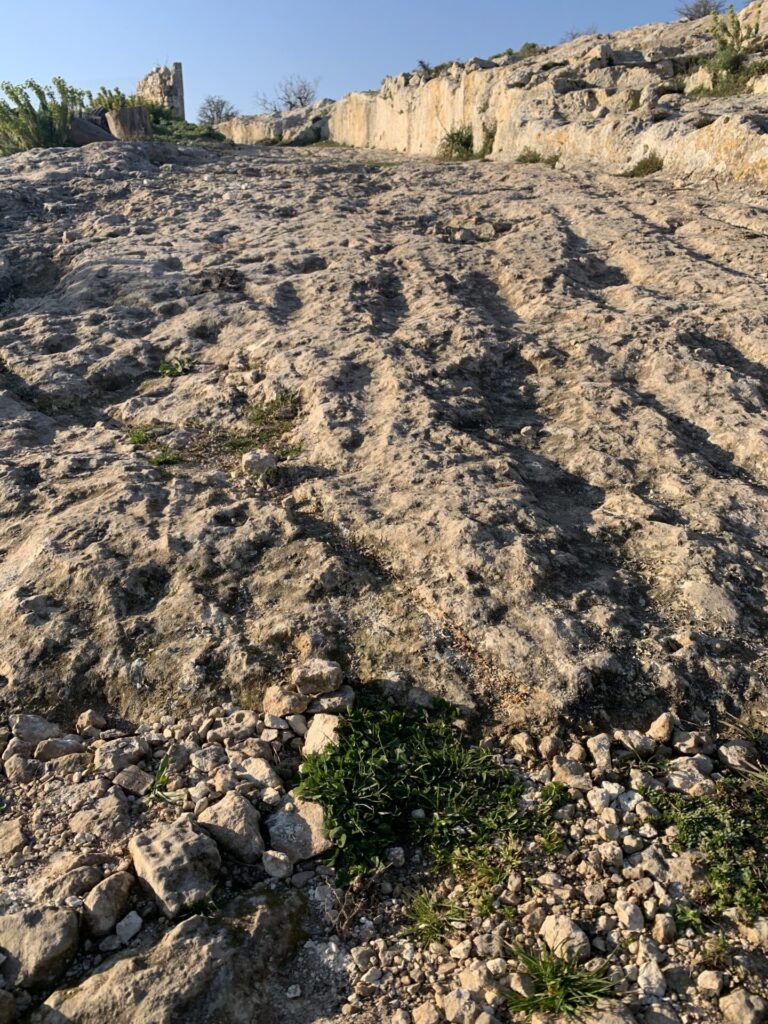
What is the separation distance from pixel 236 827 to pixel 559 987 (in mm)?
1284

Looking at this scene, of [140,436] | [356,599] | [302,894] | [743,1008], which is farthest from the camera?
[140,436]

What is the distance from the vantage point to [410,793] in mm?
2971

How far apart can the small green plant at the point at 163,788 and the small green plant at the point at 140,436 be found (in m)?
2.58

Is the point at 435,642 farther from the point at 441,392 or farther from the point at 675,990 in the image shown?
the point at 441,392

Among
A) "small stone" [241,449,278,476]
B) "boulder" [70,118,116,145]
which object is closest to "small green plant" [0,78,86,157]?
"boulder" [70,118,116,145]

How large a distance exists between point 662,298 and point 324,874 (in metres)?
5.67

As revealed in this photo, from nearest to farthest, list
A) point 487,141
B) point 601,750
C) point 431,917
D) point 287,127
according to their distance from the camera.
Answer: point 431,917 → point 601,750 → point 487,141 → point 287,127

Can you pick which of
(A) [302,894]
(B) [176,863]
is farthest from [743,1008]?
(B) [176,863]

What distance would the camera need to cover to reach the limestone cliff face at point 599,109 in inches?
380

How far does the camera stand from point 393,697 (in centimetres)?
333

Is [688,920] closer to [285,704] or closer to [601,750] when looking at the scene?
[601,750]

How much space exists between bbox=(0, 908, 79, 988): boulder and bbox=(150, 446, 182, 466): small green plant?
287 centimetres

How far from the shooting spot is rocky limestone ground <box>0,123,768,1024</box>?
2.48 m

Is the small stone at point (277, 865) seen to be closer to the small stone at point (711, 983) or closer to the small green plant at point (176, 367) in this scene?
the small stone at point (711, 983)
